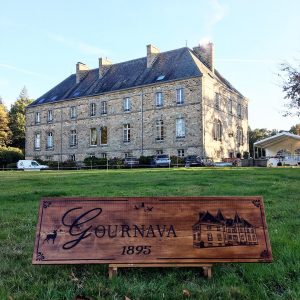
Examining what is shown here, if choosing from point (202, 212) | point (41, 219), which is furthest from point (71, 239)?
point (202, 212)

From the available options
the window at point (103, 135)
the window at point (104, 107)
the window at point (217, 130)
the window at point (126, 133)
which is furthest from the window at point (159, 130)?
the window at point (104, 107)

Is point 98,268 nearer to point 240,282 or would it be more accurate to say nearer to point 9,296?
point 9,296

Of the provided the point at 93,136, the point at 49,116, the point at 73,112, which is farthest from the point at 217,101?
the point at 49,116

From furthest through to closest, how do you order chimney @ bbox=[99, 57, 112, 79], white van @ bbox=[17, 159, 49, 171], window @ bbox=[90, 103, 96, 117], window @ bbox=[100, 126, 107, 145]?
chimney @ bbox=[99, 57, 112, 79]
window @ bbox=[90, 103, 96, 117]
window @ bbox=[100, 126, 107, 145]
white van @ bbox=[17, 159, 49, 171]

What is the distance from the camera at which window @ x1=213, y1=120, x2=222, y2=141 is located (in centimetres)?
3757

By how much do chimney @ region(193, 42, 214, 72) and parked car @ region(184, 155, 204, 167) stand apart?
11.3 meters

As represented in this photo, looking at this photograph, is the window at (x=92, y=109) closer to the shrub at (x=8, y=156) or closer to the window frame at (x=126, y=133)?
the window frame at (x=126, y=133)

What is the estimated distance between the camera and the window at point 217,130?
37.6 m

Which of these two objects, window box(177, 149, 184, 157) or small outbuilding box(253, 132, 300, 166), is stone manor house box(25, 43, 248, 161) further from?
small outbuilding box(253, 132, 300, 166)

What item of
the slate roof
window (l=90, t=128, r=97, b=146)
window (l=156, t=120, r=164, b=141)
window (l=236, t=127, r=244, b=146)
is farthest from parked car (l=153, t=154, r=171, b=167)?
window (l=236, t=127, r=244, b=146)

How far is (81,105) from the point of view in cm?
4369

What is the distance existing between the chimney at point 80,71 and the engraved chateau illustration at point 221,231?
45437 mm

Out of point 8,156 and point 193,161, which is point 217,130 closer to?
point 193,161

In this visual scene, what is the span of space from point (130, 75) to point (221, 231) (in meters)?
39.2
